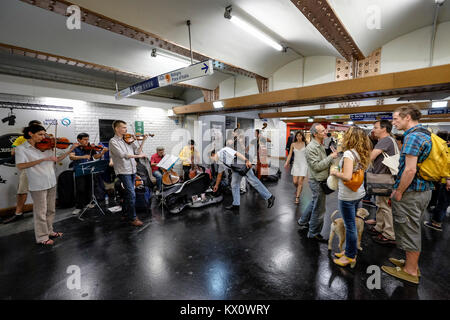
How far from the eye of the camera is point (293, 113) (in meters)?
7.39

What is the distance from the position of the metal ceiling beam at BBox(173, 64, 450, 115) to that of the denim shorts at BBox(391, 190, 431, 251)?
211 cm

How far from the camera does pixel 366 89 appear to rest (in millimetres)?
3338

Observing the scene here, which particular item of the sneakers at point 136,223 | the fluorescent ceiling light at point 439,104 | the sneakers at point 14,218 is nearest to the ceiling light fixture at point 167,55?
the sneakers at point 136,223

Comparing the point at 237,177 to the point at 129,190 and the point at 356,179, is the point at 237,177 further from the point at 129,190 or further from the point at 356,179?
the point at 356,179

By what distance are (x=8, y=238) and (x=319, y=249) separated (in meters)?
4.74

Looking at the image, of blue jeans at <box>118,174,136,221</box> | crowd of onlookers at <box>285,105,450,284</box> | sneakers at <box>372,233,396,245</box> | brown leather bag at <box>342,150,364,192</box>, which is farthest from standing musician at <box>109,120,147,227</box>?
sneakers at <box>372,233,396,245</box>

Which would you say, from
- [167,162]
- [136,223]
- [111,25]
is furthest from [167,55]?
[136,223]

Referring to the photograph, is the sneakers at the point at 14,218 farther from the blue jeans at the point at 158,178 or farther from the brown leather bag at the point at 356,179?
the brown leather bag at the point at 356,179

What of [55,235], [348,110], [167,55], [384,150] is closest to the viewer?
[384,150]

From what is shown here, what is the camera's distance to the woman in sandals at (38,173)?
98.0 inches

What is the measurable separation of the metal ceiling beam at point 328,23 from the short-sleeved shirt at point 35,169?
3.90 metres

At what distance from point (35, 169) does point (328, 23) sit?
465 centimetres
